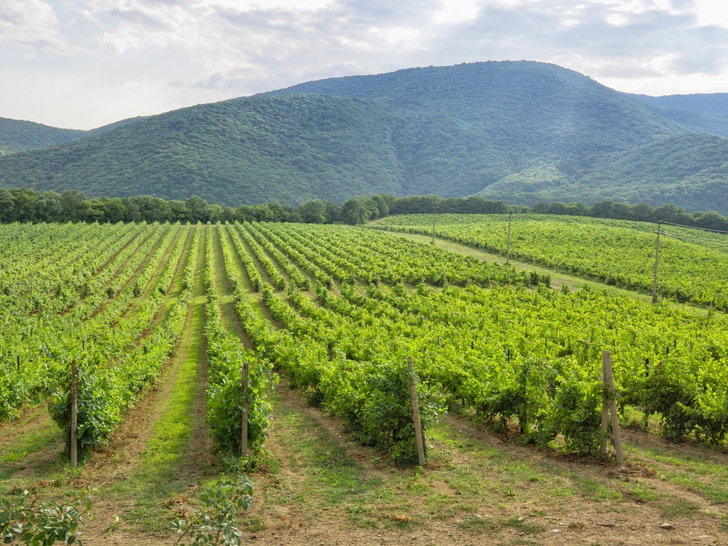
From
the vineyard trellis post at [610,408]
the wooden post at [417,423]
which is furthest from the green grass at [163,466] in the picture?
the vineyard trellis post at [610,408]

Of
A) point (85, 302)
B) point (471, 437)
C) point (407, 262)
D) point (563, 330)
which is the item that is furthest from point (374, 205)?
point (471, 437)

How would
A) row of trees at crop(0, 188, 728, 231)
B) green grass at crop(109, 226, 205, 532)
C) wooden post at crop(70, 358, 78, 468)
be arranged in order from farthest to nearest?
row of trees at crop(0, 188, 728, 231)
wooden post at crop(70, 358, 78, 468)
green grass at crop(109, 226, 205, 532)

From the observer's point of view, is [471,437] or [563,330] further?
[563,330]

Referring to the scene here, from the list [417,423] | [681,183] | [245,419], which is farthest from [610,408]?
[681,183]

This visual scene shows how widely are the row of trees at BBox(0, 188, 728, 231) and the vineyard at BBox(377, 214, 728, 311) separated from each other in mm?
8647

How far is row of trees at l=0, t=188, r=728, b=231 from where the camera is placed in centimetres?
9519

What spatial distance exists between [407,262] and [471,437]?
4480cm

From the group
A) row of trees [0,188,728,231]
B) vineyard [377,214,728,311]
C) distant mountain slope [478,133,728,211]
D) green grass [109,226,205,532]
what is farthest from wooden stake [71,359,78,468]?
distant mountain slope [478,133,728,211]

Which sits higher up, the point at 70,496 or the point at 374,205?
the point at 374,205

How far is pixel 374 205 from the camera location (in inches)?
5007

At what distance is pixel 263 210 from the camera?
A: 118m

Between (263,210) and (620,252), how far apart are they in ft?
240

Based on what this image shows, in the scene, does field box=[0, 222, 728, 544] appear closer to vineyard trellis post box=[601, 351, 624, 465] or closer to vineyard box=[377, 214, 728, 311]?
vineyard trellis post box=[601, 351, 624, 465]

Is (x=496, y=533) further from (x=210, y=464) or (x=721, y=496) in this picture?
(x=210, y=464)
